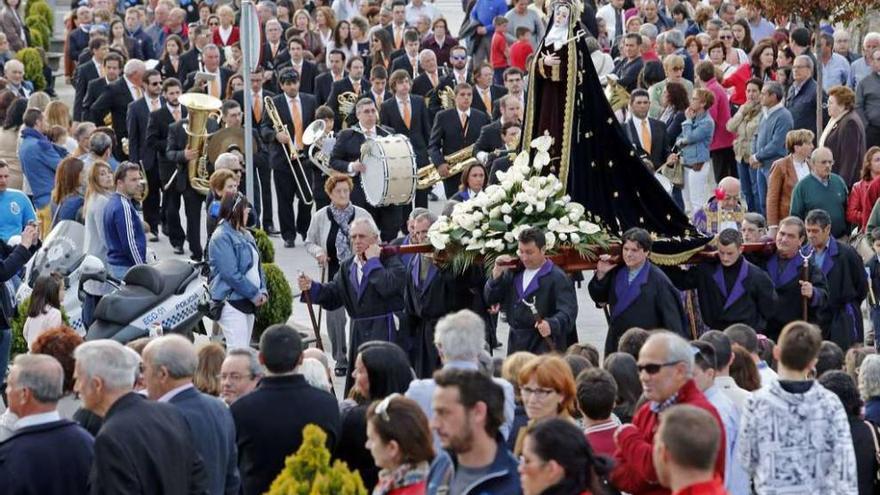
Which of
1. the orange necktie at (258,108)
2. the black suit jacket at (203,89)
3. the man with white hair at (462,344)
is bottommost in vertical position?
the man with white hair at (462,344)

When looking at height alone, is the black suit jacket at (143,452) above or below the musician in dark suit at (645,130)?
below

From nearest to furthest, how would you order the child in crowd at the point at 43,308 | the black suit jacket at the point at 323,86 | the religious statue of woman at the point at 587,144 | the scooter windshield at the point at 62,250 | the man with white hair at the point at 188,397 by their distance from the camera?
the man with white hair at the point at 188,397 < the child in crowd at the point at 43,308 < the religious statue of woman at the point at 587,144 < the scooter windshield at the point at 62,250 < the black suit jacket at the point at 323,86

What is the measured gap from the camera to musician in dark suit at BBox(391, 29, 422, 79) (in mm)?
25828

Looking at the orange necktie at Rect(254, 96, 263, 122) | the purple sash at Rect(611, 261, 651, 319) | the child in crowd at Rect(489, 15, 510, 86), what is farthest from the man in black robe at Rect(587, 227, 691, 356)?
the child in crowd at Rect(489, 15, 510, 86)

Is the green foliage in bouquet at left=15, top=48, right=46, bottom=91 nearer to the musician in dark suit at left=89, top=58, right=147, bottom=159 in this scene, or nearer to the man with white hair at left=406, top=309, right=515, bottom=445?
the musician in dark suit at left=89, top=58, right=147, bottom=159

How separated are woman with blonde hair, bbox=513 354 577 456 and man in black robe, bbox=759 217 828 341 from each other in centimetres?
580

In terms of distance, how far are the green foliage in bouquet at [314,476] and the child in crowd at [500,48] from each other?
1958 centimetres

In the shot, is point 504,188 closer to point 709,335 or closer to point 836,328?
point 836,328

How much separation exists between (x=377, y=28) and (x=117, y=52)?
182 inches

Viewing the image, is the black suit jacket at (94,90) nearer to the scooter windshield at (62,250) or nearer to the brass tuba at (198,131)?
the brass tuba at (198,131)

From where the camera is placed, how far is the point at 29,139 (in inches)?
764

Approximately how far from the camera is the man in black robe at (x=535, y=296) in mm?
13883

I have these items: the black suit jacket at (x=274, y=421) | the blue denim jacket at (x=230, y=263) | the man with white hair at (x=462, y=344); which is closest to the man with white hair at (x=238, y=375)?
the black suit jacket at (x=274, y=421)

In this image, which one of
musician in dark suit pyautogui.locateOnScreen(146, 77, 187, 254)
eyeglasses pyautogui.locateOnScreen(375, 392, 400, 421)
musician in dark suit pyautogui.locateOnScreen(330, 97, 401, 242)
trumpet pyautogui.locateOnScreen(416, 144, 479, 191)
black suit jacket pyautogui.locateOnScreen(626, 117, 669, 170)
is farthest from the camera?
musician in dark suit pyautogui.locateOnScreen(146, 77, 187, 254)
